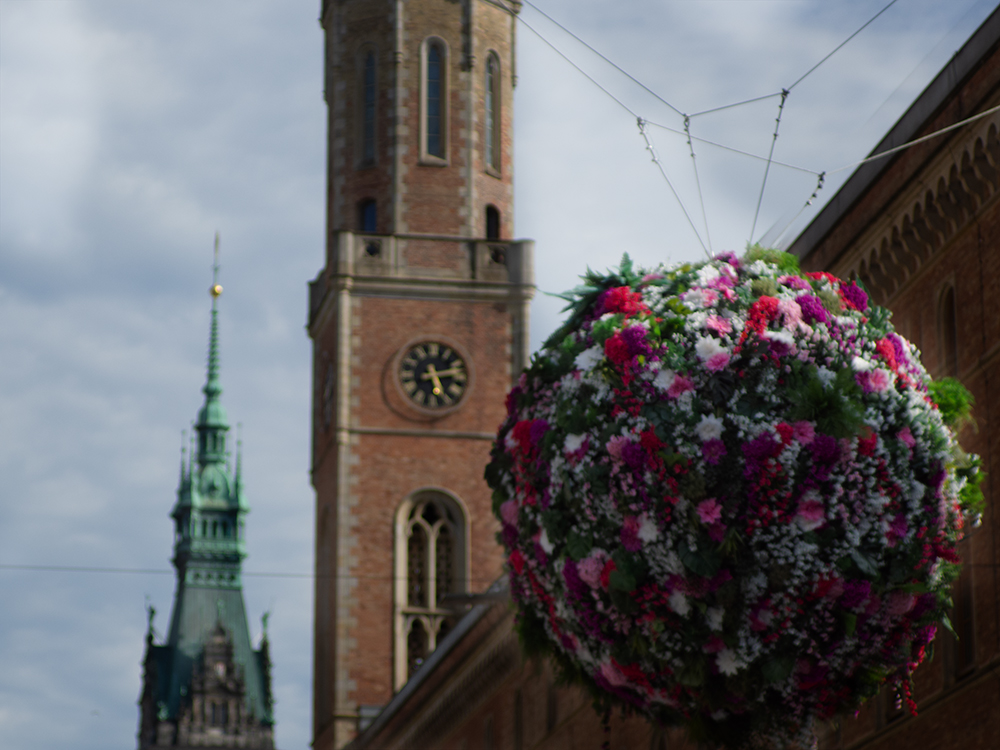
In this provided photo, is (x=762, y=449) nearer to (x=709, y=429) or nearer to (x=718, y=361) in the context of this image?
(x=709, y=429)

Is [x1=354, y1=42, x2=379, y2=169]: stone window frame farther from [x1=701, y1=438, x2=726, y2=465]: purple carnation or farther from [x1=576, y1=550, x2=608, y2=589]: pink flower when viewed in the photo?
[x1=701, y1=438, x2=726, y2=465]: purple carnation

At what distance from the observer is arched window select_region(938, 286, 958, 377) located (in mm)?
22172

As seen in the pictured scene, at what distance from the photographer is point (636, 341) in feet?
42.6

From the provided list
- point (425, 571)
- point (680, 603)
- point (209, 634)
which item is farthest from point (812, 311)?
point (209, 634)

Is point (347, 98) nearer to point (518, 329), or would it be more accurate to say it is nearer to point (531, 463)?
point (518, 329)

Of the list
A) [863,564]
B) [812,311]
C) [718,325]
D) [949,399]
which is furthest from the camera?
[949,399]

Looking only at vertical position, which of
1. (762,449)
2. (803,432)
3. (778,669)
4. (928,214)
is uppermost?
(928,214)

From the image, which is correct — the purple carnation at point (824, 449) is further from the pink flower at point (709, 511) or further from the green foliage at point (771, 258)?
the green foliage at point (771, 258)

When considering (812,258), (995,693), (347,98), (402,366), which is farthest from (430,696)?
(995,693)

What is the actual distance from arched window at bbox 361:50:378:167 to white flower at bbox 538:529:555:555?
122 feet

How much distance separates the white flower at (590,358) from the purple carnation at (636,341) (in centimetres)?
24

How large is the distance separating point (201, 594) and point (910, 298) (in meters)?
122

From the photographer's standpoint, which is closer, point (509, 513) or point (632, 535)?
point (632, 535)

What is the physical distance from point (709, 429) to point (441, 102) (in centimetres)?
3827
